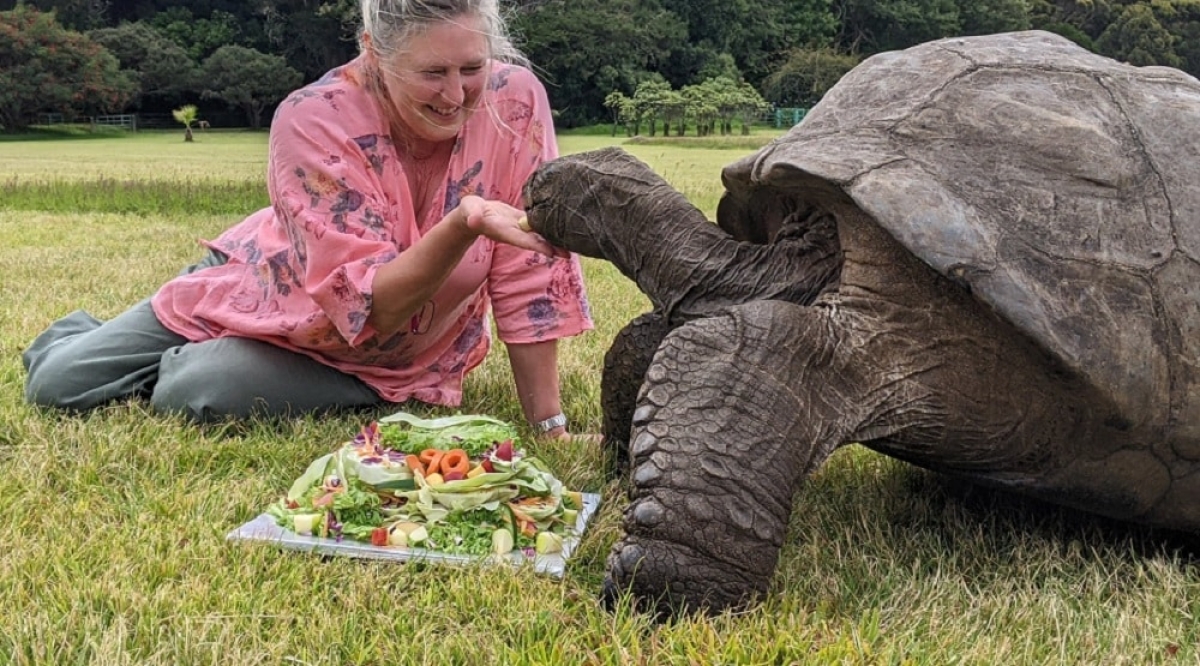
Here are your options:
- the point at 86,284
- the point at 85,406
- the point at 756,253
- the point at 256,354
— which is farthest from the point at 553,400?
the point at 86,284

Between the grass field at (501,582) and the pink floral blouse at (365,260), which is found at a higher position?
the pink floral blouse at (365,260)

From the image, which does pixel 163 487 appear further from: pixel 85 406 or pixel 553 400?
pixel 553 400

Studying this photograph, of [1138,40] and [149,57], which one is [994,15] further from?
[149,57]

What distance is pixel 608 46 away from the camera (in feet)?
192

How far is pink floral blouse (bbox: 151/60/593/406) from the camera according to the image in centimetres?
313

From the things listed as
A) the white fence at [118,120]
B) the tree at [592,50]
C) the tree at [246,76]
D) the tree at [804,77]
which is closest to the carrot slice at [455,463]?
the tree at [592,50]

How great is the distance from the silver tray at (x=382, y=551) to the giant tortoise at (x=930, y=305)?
0.27m

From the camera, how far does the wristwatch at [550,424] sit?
11.6ft

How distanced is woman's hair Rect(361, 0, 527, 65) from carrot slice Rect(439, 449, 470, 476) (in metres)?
1.19

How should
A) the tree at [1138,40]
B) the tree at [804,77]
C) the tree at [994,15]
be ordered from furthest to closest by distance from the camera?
the tree at [994,15]
the tree at [1138,40]
the tree at [804,77]

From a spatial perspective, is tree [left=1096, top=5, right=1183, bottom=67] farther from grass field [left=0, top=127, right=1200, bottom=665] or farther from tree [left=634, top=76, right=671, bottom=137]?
grass field [left=0, top=127, right=1200, bottom=665]

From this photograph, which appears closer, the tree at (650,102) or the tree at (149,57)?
the tree at (650,102)

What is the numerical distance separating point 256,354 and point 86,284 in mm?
3190

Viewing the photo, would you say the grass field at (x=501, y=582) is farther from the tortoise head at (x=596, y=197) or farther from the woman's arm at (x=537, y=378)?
the tortoise head at (x=596, y=197)
